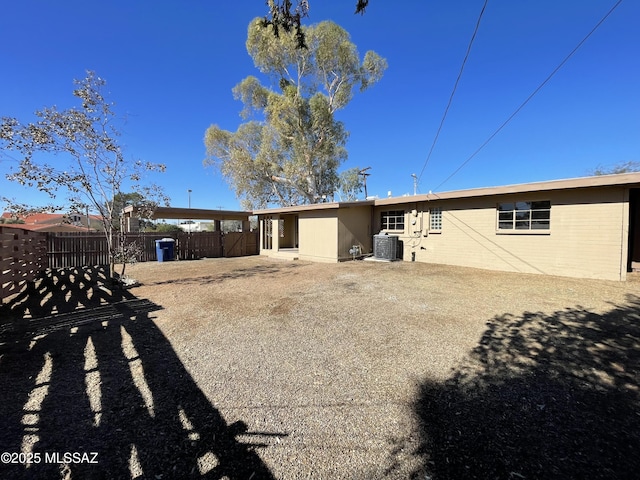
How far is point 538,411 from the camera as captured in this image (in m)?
2.29

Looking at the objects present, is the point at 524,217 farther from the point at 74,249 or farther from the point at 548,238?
the point at 74,249

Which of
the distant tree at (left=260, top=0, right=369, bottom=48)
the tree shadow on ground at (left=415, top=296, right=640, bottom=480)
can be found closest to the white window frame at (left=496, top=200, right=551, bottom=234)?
the tree shadow on ground at (left=415, top=296, right=640, bottom=480)

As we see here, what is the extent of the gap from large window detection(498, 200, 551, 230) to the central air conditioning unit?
393 cm

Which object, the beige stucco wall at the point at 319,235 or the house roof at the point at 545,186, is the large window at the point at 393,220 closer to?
the house roof at the point at 545,186

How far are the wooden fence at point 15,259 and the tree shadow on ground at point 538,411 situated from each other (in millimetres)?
6843

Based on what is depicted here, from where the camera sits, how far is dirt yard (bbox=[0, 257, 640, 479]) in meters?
1.81

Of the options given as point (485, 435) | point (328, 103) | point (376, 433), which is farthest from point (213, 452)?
point (328, 103)

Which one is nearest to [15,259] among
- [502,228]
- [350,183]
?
→ [502,228]

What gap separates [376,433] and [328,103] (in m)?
20.1

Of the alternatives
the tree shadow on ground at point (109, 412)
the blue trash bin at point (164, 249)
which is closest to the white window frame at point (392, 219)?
the blue trash bin at point (164, 249)

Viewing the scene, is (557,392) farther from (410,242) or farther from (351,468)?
(410,242)

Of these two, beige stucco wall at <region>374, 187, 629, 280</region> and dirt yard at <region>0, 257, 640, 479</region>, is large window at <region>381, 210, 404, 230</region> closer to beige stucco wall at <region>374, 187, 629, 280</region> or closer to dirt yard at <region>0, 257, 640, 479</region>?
beige stucco wall at <region>374, 187, 629, 280</region>

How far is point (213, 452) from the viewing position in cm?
186

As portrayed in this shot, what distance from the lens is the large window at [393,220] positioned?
12.7 metres
